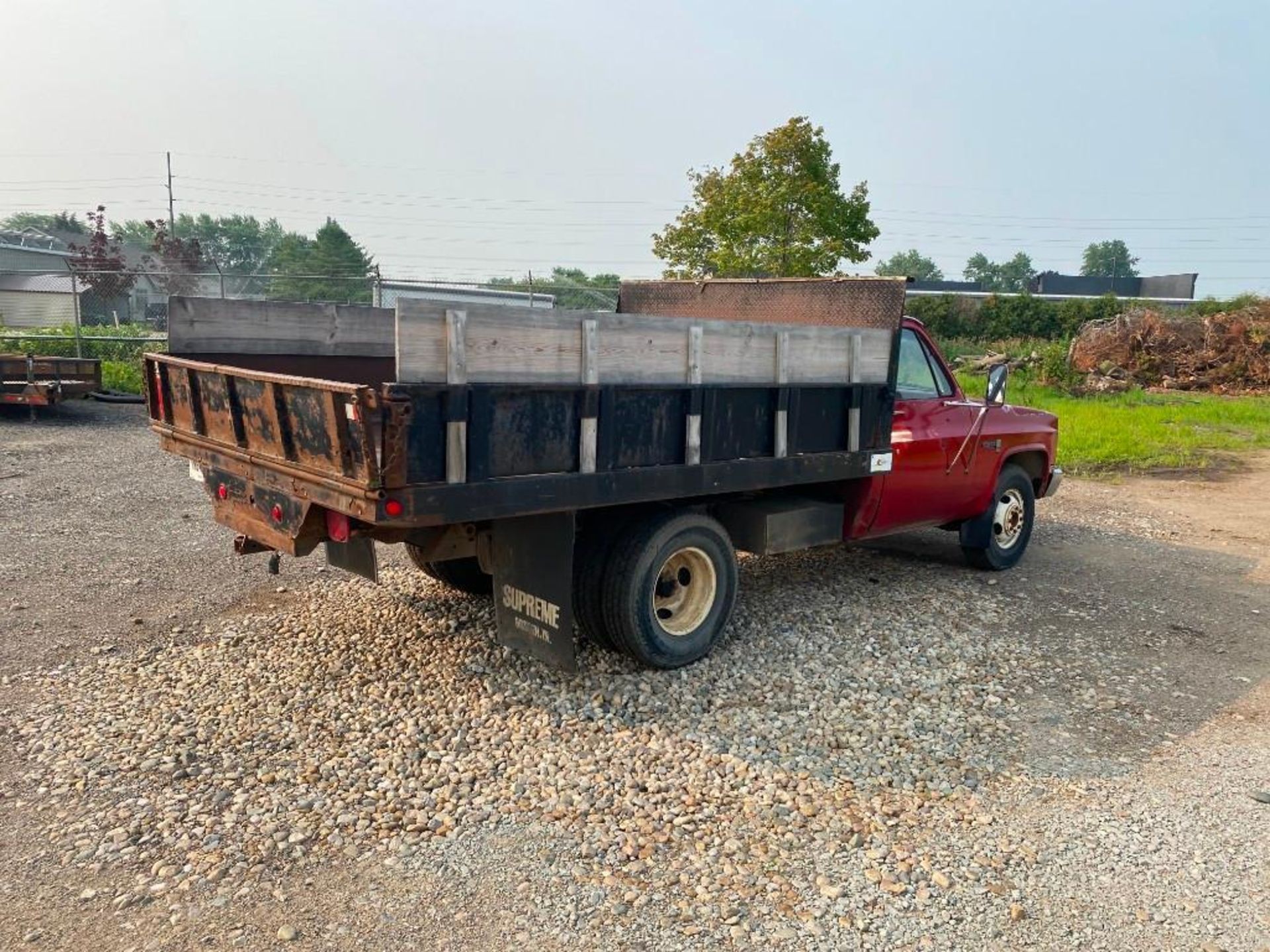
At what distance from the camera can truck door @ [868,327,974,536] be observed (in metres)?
6.09

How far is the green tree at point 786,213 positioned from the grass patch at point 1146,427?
3932 millimetres

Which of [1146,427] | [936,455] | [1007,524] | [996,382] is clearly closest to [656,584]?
[936,455]

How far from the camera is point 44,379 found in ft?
44.2

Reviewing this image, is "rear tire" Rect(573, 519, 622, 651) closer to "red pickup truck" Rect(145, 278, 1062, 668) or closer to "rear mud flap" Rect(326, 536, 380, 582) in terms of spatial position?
"red pickup truck" Rect(145, 278, 1062, 668)

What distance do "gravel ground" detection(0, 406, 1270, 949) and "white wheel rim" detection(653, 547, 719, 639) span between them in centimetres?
25

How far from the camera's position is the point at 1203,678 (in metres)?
5.29

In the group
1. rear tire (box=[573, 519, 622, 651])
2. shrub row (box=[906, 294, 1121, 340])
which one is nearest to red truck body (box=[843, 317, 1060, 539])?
rear tire (box=[573, 519, 622, 651])

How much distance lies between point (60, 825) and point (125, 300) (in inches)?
1157

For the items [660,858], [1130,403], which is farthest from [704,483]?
[1130,403]

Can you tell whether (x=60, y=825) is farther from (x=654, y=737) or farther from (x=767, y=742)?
(x=767, y=742)

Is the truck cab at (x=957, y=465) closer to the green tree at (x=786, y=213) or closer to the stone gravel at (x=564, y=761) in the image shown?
the stone gravel at (x=564, y=761)

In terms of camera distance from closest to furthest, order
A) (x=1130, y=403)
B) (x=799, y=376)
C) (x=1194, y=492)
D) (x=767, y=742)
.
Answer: (x=767, y=742) → (x=799, y=376) → (x=1194, y=492) → (x=1130, y=403)

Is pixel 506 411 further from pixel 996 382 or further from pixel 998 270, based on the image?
pixel 998 270

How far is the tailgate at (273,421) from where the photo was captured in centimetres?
360
